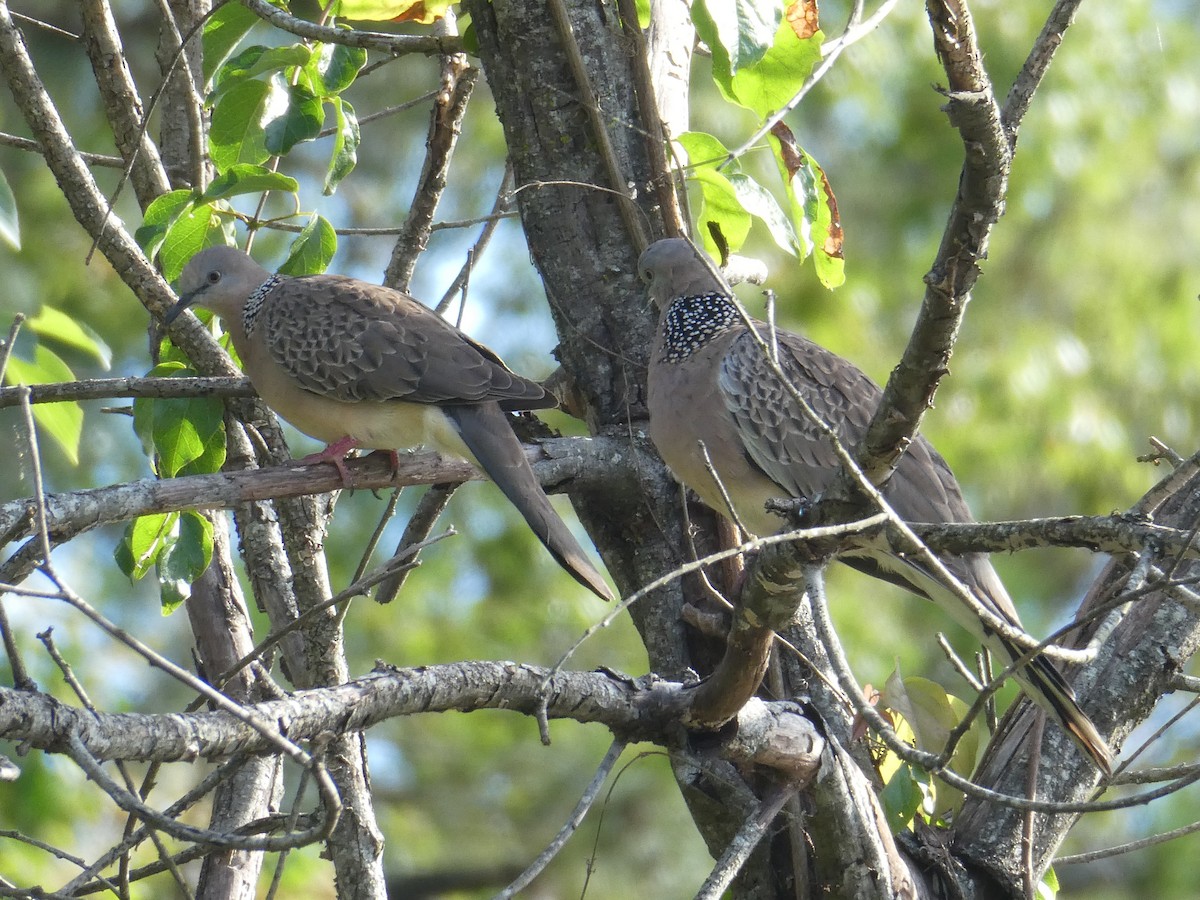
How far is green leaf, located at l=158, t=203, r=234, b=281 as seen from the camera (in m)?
3.32

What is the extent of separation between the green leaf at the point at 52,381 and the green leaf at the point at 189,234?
1.95 ft

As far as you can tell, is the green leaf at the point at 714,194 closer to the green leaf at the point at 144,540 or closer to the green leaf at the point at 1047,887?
the green leaf at the point at 144,540

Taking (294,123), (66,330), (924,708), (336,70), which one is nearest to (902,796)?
(924,708)

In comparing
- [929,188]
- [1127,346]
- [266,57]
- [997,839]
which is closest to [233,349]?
[266,57]

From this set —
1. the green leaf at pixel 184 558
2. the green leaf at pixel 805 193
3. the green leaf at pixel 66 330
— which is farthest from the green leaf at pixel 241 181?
the green leaf at pixel 805 193

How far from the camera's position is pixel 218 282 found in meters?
4.53

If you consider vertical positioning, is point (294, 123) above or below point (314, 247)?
above

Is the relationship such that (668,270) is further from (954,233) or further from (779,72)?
(954,233)

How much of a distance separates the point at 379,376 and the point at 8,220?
2.48 m

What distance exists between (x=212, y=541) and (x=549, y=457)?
0.91m

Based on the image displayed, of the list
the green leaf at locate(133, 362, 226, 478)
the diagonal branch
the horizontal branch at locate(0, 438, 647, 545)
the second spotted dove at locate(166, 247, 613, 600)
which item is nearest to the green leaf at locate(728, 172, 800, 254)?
the horizontal branch at locate(0, 438, 647, 545)

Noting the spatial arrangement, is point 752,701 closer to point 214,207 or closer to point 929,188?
point 214,207

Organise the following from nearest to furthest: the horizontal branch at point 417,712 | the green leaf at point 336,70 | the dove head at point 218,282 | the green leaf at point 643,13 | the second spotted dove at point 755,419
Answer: the horizontal branch at point 417,712 < the green leaf at point 336,70 < the second spotted dove at point 755,419 < the green leaf at point 643,13 < the dove head at point 218,282

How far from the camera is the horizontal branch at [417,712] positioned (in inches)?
67.3
